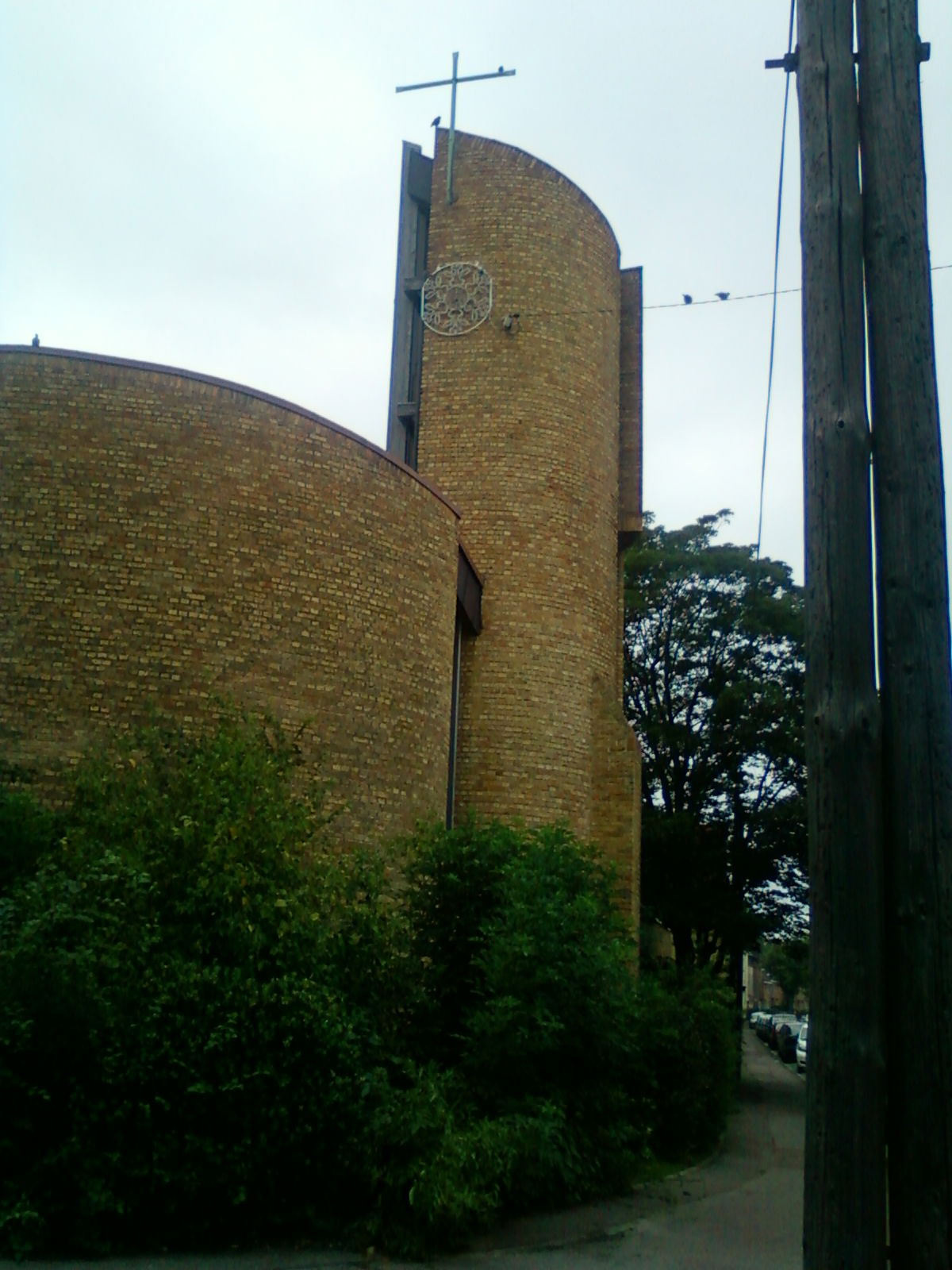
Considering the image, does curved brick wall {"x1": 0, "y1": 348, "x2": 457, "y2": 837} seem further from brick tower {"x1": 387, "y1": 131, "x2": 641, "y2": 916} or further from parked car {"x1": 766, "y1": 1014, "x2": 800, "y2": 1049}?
parked car {"x1": 766, "y1": 1014, "x2": 800, "y2": 1049}

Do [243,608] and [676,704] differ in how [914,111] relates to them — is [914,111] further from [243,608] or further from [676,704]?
[676,704]

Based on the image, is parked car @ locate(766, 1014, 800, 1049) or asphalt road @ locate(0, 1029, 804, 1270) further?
parked car @ locate(766, 1014, 800, 1049)

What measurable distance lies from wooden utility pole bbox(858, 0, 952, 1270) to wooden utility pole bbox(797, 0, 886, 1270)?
0.07 meters

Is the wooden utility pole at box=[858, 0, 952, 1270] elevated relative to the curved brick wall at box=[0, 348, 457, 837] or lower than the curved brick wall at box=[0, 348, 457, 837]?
lower

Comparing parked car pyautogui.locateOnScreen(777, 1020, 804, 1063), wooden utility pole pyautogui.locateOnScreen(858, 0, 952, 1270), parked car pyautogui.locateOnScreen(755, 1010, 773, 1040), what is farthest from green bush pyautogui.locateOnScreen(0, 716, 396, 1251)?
parked car pyautogui.locateOnScreen(755, 1010, 773, 1040)

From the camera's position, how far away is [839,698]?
401 centimetres

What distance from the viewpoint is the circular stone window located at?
22266mm

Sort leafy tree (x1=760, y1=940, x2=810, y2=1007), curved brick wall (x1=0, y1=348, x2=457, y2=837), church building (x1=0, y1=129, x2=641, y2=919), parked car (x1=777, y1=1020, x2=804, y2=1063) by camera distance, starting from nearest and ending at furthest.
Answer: curved brick wall (x1=0, y1=348, x2=457, y2=837)
church building (x1=0, y1=129, x2=641, y2=919)
parked car (x1=777, y1=1020, x2=804, y2=1063)
leafy tree (x1=760, y1=940, x2=810, y2=1007)

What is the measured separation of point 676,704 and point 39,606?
20.7 meters

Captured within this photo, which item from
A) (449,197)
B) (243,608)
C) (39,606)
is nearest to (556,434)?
(449,197)

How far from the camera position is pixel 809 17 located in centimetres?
456

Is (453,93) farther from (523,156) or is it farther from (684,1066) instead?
(684,1066)

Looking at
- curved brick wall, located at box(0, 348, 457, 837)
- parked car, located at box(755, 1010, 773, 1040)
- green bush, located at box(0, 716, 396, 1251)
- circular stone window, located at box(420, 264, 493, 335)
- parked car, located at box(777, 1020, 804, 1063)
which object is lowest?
parked car, located at box(755, 1010, 773, 1040)

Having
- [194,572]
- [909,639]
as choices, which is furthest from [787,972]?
[909,639]
